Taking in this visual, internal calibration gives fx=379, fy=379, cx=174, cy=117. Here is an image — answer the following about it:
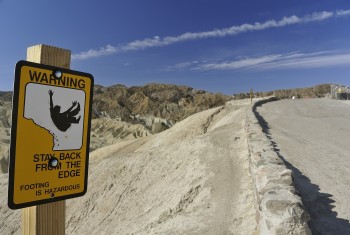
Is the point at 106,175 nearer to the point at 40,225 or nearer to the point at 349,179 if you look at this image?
the point at 349,179

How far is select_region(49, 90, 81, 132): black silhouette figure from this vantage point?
2084 mm

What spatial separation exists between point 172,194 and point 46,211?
23.3 ft

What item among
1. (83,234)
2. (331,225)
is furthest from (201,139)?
(331,225)

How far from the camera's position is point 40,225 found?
214 centimetres

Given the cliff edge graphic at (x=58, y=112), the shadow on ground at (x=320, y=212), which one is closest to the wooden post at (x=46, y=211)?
the cliff edge graphic at (x=58, y=112)

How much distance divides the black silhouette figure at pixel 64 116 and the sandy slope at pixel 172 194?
3.66 m

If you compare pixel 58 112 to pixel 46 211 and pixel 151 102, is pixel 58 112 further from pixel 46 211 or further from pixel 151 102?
pixel 151 102

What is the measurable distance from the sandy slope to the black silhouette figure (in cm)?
366

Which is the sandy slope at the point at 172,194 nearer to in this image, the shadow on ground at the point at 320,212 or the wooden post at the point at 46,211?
the shadow on ground at the point at 320,212

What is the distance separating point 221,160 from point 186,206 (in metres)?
2.29

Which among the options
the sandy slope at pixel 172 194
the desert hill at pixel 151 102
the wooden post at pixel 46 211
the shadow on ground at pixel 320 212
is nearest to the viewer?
the wooden post at pixel 46 211

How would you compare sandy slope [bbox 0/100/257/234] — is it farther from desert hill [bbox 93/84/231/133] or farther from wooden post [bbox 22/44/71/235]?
desert hill [bbox 93/84/231/133]

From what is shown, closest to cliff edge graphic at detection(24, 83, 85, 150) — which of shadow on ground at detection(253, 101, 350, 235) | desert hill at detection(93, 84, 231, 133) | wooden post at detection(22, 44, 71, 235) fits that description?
wooden post at detection(22, 44, 71, 235)

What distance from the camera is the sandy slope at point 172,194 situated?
6.29m
